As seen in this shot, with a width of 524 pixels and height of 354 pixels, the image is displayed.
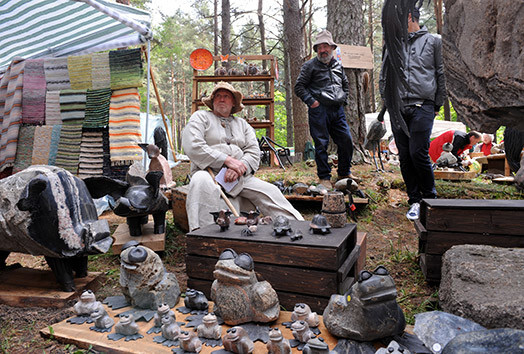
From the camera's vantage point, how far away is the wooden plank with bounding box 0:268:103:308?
218 centimetres

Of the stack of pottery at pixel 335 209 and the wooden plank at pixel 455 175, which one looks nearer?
the stack of pottery at pixel 335 209

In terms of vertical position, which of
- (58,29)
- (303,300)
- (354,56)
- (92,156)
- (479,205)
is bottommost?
(303,300)

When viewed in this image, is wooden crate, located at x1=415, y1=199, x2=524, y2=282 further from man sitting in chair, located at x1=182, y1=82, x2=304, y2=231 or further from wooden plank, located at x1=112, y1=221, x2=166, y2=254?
wooden plank, located at x1=112, y1=221, x2=166, y2=254

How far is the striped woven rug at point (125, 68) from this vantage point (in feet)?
14.4

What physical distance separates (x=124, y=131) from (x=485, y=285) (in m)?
4.08

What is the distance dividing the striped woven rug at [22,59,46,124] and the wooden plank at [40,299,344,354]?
3.54 m

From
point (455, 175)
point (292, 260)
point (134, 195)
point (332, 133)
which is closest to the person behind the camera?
A: point (292, 260)

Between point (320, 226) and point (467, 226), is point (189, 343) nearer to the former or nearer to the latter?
point (320, 226)

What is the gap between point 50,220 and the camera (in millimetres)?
2064

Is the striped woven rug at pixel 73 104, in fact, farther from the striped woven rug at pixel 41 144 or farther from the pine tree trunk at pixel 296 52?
the pine tree trunk at pixel 296 52

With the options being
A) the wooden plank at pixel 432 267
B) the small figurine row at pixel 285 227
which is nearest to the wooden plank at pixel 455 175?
the wooden plank at pixel 432 267

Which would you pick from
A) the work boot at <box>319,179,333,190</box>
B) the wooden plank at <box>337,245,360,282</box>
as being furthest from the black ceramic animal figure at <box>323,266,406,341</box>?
the work boot at <box>319,179,333,190</box>

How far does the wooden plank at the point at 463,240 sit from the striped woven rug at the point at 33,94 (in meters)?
4.80

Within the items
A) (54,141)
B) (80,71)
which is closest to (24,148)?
(54,141)
